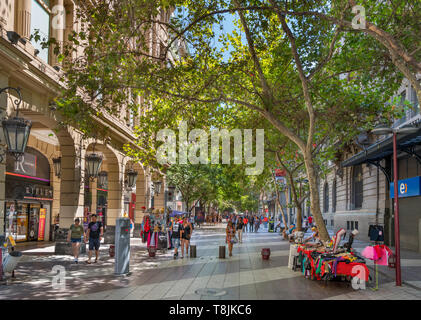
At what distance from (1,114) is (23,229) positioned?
10511 millimetres

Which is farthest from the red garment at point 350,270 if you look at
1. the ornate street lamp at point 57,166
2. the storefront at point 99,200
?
the storefront at point 99,200

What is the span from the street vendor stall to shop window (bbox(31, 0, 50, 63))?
11.5 meters

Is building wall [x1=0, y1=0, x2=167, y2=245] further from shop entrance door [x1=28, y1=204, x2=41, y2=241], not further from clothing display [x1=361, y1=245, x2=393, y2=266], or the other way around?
clothing display [x1=361, y1=245, x2=393, y2=266]

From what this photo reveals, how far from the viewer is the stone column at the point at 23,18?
1291 centimetres

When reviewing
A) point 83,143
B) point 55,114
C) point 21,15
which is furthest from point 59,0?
point 83,143

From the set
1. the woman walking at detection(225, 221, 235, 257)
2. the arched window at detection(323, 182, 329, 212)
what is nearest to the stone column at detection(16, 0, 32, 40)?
the woman walking at detection(225, 221, 235, 257)

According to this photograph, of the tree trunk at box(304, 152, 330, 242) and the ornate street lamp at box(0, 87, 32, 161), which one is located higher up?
the ornate street lamp at box(0, 87, 32, 161)

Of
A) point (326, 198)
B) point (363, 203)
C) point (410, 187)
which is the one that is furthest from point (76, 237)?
point (326, 198)

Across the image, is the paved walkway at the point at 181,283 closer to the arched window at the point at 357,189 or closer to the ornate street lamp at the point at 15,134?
the ornate street lamp at the point at 15,134

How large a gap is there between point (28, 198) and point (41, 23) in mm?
8976

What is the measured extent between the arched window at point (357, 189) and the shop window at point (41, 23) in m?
21.9

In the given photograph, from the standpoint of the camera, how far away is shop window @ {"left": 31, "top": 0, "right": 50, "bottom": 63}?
1434cm

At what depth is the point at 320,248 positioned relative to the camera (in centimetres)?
1188
